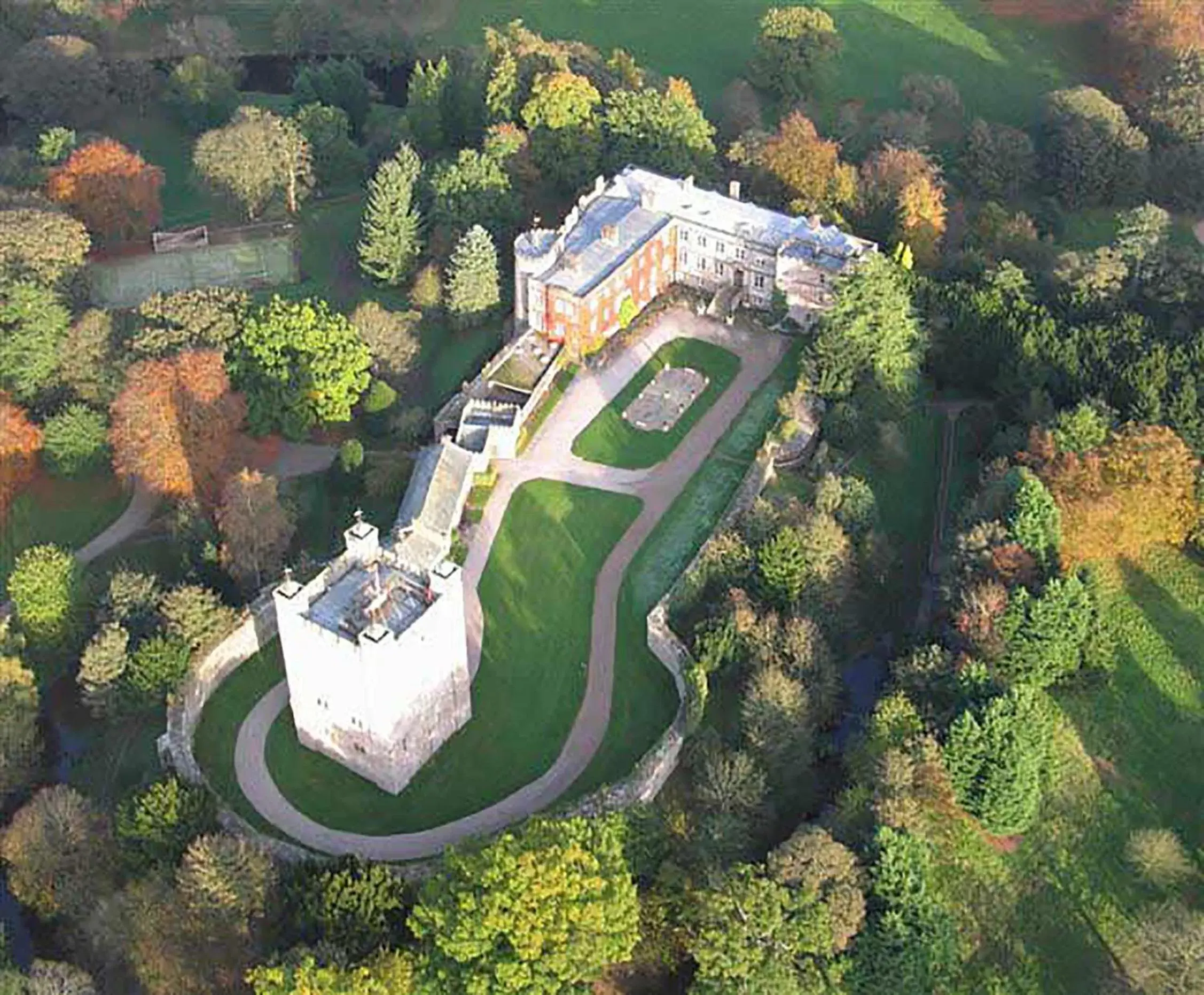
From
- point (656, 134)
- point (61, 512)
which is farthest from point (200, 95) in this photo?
point (61, 512)

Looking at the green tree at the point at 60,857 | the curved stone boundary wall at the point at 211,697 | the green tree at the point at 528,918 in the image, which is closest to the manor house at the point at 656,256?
the curved stone boundary wall at the point at 211,697

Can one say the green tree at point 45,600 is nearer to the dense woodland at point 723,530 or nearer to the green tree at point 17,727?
the dense woodland at point 723,530

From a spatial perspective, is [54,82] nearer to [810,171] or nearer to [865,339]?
[810,171]

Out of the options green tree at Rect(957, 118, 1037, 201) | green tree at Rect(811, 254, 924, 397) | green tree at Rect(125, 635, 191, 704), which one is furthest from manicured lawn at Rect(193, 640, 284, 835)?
green tree at Rect(957, 118, 1037, 201)

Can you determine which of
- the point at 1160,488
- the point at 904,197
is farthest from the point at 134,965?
the point at 904,197

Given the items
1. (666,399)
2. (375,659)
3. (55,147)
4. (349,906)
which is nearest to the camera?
(349,906)

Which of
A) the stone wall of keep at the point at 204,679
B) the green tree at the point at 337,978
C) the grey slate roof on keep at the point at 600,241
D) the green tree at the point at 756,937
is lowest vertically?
the stone wall of keep at the point at 204,679
